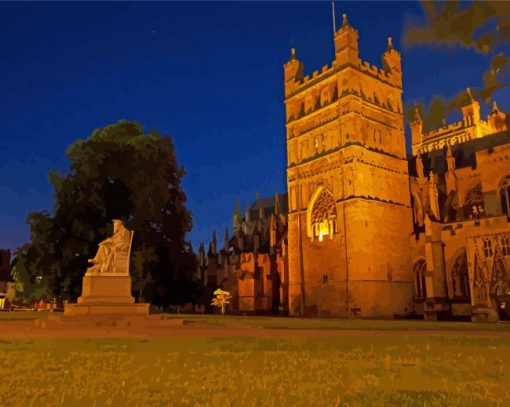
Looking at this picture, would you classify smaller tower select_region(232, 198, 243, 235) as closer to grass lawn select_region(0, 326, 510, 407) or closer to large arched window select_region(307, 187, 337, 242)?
large arched window select_region(307, 187, 337, 242)

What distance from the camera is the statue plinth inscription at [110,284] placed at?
18109mm

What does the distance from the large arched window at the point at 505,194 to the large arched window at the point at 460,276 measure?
17.9 ft

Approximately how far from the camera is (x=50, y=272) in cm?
2483

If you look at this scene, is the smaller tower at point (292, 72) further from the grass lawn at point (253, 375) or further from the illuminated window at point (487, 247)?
the grass lawn at point (253, 375)

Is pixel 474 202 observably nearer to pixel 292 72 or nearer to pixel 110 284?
pixel 292 72

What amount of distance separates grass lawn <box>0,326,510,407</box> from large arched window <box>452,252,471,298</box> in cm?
2657

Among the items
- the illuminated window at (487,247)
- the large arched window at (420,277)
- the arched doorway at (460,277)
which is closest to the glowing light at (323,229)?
the large arched window at (420,277)

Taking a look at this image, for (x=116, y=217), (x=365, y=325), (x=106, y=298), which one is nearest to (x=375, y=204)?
(x=365, y=325)

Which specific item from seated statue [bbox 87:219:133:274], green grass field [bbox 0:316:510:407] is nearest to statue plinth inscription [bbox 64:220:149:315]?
seated statue [bbox 87:219:133:274]

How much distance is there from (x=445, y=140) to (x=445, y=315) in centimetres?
3389

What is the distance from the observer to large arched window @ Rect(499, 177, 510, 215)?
36.4m

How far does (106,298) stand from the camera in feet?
61.4

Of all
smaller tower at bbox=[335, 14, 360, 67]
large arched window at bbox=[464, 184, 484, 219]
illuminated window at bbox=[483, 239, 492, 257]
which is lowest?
illuminated window at bbox=[483, 239, 492, 257]

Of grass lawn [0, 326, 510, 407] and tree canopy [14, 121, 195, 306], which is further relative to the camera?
tree canopy [14, 121, 195, 306]
